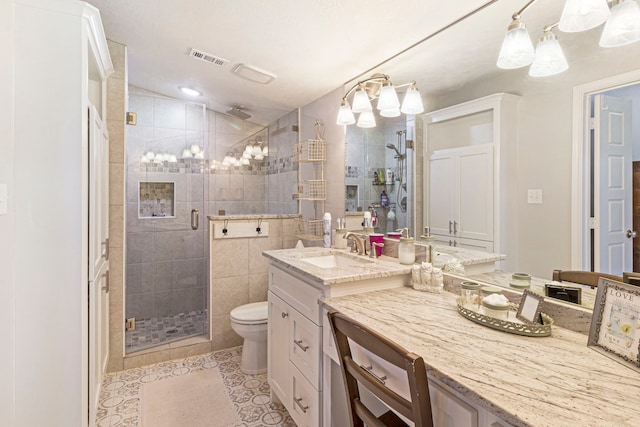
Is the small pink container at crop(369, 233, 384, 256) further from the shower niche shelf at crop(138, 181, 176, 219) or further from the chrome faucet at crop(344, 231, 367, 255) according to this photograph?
the shower niche shelf at crop(138, 181, 176, 219)

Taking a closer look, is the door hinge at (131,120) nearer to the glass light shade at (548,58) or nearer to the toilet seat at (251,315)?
the toilet seat at (251,315)

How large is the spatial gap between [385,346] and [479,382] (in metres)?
0.24

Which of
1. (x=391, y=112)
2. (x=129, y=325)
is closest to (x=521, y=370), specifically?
(x=391, y=112)

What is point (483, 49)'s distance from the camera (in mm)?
1451

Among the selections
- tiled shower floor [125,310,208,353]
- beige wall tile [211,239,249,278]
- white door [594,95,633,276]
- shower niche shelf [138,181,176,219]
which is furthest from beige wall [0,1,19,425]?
white door [594,95,633,276]

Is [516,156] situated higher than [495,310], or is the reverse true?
[516,156]

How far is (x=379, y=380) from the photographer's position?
0.92 meters

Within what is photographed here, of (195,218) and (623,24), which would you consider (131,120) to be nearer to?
(195,218)

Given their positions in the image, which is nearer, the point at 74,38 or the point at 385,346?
the point at 385,346

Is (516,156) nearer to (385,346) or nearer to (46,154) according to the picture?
(385,346)

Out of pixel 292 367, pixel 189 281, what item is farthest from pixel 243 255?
pixel 292 367

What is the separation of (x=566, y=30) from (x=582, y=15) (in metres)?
0.05

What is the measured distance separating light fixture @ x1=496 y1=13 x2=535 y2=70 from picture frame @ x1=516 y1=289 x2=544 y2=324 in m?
0.86

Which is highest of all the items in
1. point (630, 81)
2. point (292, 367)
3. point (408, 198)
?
point (630, 81)
